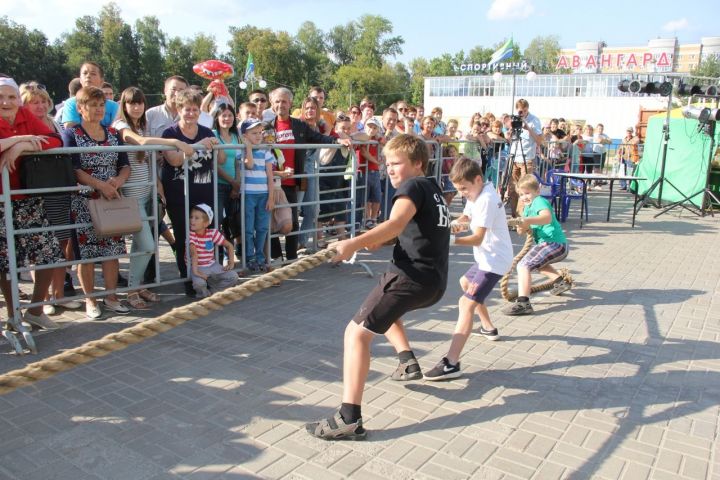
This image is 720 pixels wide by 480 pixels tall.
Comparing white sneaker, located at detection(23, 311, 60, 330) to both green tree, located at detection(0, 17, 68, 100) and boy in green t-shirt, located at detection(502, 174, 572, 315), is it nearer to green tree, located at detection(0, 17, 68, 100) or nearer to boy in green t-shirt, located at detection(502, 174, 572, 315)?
boy in green t-shirt, located at detection(502, 174, 572, 315)

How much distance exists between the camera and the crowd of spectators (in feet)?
16.2

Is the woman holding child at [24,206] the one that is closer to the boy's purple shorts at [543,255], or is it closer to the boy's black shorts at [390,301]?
the boy's black shorts at [390,301]

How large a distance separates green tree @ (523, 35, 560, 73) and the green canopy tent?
126773 millimetres

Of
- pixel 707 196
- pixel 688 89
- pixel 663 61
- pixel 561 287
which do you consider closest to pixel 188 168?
pixel 561 287

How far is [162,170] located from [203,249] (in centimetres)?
89

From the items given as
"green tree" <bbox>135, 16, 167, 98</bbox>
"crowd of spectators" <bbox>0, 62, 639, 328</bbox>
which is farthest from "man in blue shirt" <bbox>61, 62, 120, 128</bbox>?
"green tree" <bbox>135, 16, 167, 98</bbox>

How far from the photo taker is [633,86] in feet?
43.2

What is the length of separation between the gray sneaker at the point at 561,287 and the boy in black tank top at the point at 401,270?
337 cm

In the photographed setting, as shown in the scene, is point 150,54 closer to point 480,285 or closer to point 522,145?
Answer: point 522,145

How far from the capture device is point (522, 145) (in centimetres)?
1170

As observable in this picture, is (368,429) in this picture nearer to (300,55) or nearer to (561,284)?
(561,284)

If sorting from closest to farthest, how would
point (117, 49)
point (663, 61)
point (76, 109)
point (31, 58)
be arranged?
point (76, 109) < point (31, 58) < point (117, 49) < point (663, 61)

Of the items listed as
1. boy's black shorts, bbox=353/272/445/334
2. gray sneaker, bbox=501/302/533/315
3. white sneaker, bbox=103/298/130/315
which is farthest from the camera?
gray sneaker, bbox=501/302/533/315

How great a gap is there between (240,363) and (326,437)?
4.30 ft
